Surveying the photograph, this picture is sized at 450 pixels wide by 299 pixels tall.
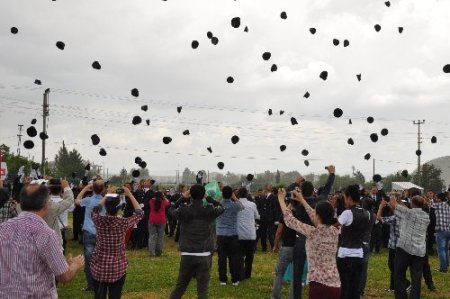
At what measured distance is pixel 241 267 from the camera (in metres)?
12.1

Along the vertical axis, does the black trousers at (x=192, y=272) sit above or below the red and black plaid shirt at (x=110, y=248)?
below

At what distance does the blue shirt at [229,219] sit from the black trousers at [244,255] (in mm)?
616

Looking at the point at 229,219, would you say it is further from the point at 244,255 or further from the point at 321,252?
the point at 321,252

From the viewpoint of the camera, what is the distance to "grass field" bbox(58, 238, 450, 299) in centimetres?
1102

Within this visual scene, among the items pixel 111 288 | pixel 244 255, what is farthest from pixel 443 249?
pixel 111 288

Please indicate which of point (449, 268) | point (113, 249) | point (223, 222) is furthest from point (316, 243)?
point (449, 268)

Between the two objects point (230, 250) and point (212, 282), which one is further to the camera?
point (212, 282)

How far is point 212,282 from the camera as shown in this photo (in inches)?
485

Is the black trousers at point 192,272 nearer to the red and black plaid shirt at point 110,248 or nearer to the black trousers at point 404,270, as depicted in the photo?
the red and black plaid shirt at point 110,248

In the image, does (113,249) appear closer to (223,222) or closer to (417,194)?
(223,222)

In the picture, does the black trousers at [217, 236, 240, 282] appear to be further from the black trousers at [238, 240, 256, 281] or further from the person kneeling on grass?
the person kneeling on grass

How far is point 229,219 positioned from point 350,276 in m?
3.75

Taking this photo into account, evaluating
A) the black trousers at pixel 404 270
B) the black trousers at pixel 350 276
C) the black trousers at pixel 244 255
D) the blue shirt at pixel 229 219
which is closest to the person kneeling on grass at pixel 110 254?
the black trousers at pixel 350 276

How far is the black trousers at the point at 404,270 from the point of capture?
31.0ft
